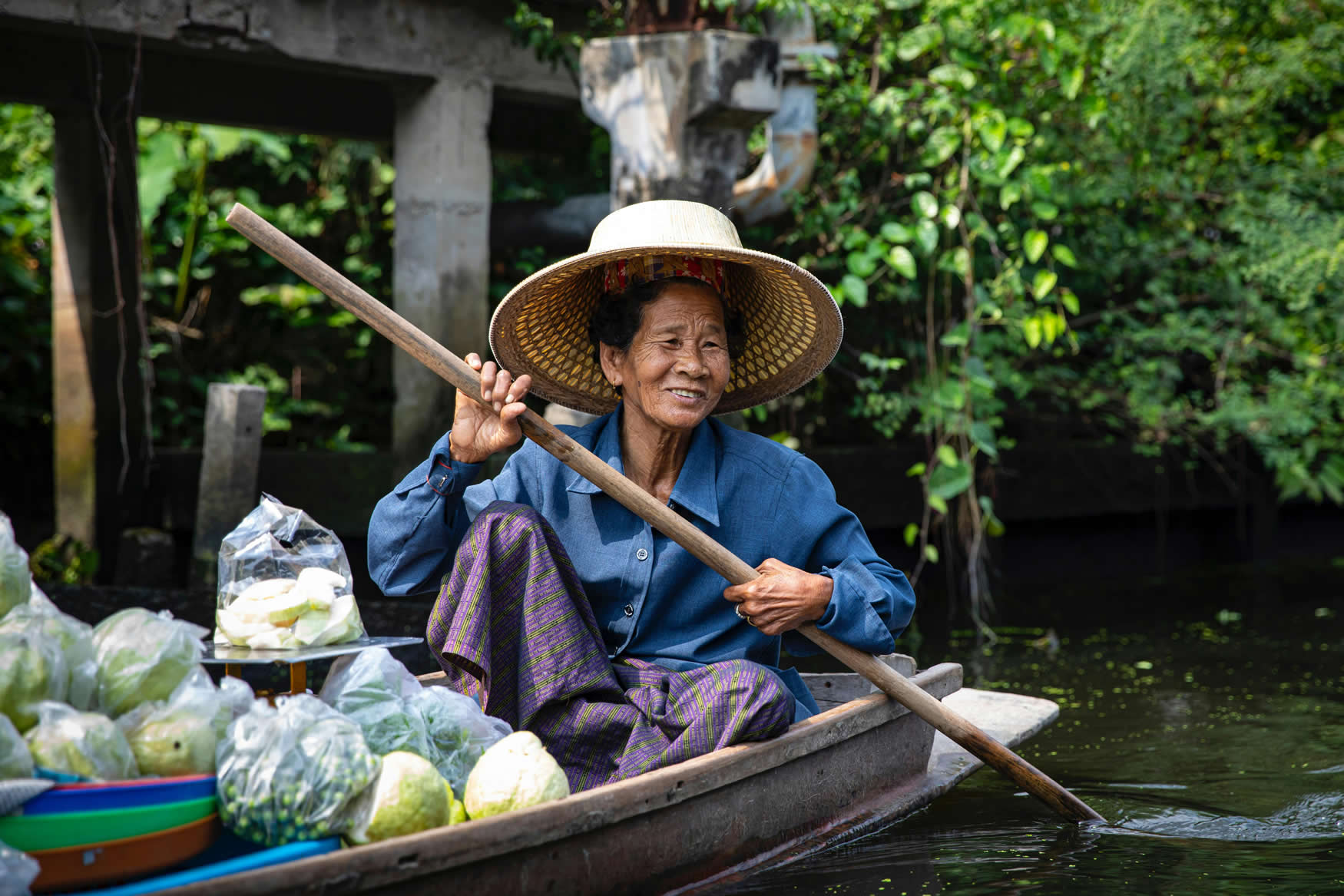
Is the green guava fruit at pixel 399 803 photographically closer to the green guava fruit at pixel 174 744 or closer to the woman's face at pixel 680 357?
the green guava fruit at pixel 174 744

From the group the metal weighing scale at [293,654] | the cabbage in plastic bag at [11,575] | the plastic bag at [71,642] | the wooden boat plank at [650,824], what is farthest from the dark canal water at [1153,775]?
the cabbage in plastic bag at [11,575]

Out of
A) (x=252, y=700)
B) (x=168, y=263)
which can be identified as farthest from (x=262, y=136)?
(x=252, y=700)

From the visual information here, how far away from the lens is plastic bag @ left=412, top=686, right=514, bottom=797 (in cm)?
236

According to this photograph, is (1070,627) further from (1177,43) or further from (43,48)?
(43,48)

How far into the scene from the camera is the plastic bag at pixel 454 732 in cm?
236

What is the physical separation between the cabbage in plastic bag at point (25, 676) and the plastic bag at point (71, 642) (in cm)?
3

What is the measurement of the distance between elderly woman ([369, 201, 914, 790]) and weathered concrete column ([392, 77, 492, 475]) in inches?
98.5

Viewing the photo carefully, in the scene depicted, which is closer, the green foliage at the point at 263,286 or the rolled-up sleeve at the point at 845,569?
the rolled-up sleeve at the point at 845,569

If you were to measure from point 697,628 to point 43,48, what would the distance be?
4.49m

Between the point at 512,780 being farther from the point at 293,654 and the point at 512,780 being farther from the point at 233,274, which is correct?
the point at 233,274

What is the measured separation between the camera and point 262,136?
8.05 m

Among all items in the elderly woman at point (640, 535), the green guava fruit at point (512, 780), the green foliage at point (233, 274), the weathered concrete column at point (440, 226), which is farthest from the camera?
the green foliage at point (233, 274)

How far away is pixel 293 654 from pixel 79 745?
1.56 feet

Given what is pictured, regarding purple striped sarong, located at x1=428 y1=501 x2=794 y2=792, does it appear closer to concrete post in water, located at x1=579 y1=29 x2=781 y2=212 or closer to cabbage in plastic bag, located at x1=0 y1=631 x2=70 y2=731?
cabbage in plastic bag, located at x1=0 y1=631 x2=70 y2=731
